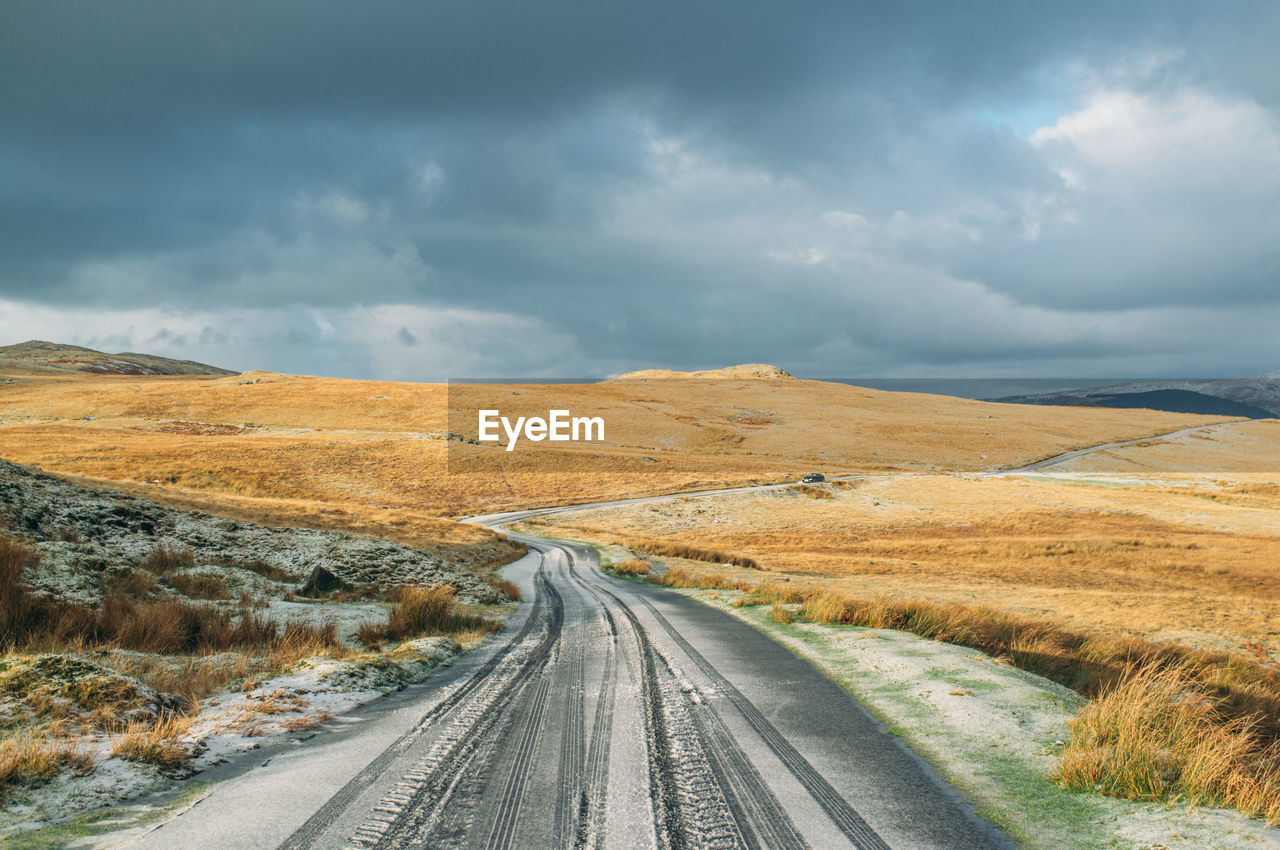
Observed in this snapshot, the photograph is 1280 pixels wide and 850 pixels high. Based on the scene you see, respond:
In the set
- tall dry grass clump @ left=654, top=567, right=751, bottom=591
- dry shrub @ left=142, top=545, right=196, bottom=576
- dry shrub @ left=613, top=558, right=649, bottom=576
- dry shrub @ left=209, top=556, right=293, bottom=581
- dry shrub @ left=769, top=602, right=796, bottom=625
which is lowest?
dry shrub @ left=613, top=558, right=649, bottom=576

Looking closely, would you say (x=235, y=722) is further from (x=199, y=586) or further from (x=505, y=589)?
(x=505, y=589)

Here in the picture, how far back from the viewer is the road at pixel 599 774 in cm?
410

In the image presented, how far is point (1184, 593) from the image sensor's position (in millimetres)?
25688

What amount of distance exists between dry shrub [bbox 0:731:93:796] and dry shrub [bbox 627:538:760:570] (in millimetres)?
29675

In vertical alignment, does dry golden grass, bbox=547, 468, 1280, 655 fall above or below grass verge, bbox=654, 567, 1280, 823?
below

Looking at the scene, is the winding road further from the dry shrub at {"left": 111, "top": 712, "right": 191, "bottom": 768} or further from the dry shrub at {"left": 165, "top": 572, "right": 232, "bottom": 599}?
the dry shrub at {"left": 165, "top": 572, "right": 232, "bottom": 599}

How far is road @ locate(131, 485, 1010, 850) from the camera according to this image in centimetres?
410

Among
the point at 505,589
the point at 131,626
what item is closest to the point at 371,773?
the point at 131,626

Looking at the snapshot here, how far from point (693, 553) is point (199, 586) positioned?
90.8 feet

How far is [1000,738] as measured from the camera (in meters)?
6.00

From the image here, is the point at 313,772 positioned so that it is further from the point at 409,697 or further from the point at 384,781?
the point at 409,697

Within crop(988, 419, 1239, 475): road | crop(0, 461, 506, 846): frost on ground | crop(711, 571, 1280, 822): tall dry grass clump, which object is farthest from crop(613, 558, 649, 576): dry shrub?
crop(988, 419, 1239, 475): road

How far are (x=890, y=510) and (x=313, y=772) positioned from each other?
2199 inches

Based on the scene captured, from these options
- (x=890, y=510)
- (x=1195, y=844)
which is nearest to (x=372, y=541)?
(x=1195, y=844)
